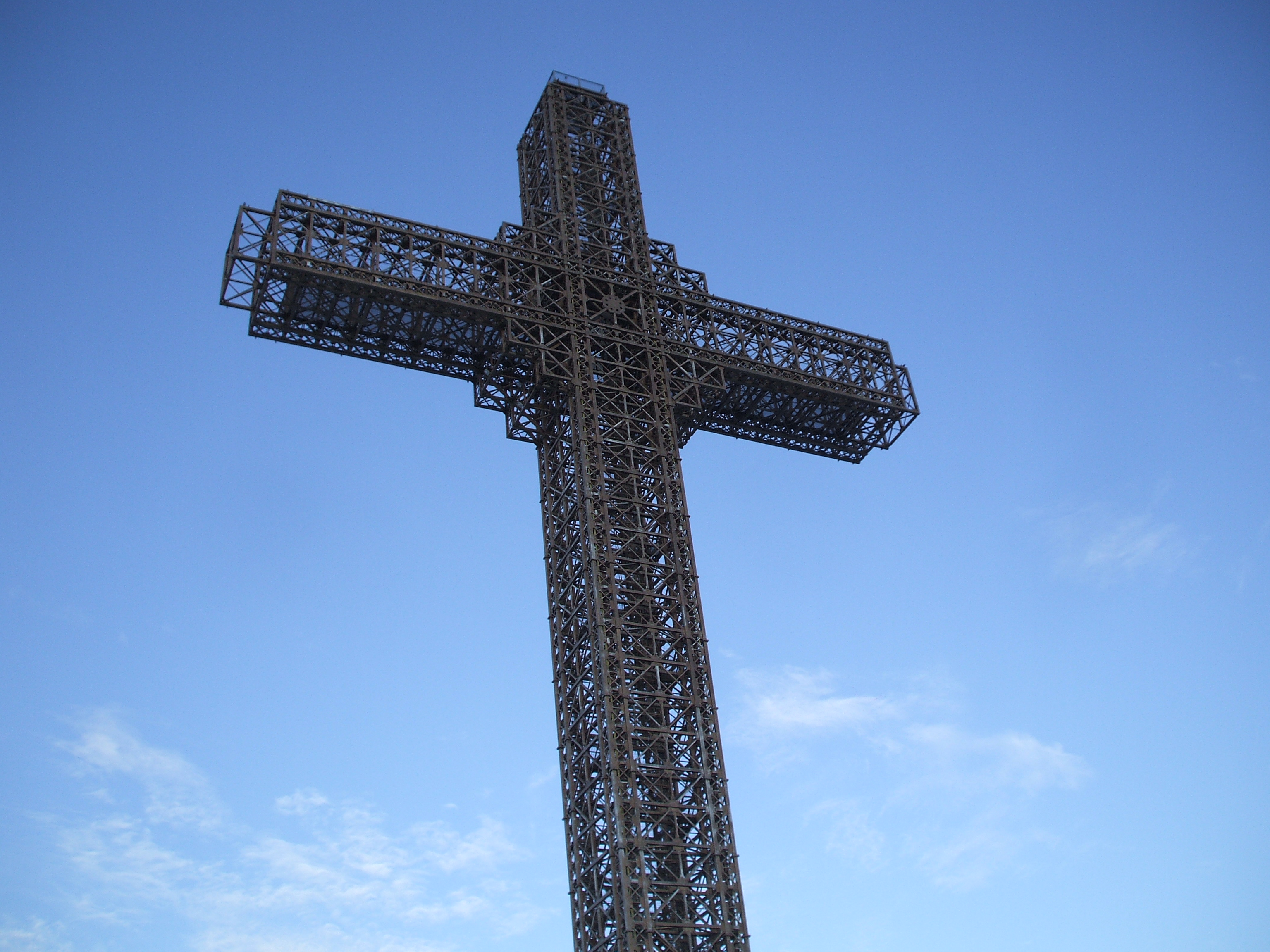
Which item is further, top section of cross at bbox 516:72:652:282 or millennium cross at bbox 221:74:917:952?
top section of cross at bbox 516:72:652:282

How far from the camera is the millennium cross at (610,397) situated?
2395 cm

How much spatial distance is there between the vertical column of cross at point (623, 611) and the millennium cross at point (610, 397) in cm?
5

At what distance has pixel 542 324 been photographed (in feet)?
94.6

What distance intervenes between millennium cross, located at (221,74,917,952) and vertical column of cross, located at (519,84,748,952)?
5 centimetres

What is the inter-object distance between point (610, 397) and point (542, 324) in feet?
7.17

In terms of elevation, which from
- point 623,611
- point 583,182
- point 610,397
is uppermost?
point 583,182

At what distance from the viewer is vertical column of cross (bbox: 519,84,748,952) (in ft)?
76.9

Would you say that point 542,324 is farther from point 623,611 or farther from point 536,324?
point 623,611

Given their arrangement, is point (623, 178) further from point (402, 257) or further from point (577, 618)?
point (577, 618)

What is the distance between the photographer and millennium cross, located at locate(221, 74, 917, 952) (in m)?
24.0

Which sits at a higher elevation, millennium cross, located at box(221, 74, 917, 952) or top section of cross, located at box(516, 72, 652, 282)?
top section of cross, located at box(516, 72, 652, 282)

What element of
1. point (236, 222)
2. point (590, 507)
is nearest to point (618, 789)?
point (590, 507)

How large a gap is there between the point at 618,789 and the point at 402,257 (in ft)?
39.9

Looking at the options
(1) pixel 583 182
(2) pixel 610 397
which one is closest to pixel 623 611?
(2) pixel 610 397
